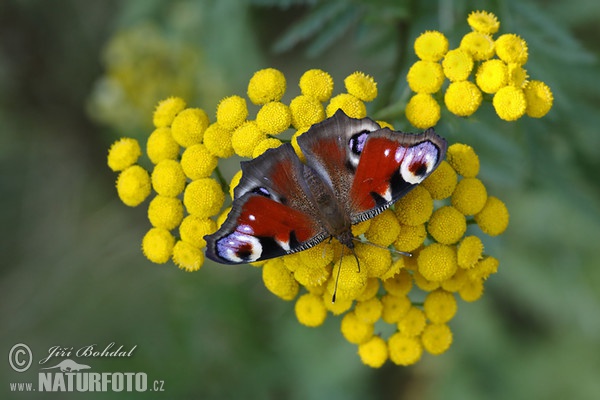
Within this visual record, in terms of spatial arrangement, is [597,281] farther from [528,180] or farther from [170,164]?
[170,164]

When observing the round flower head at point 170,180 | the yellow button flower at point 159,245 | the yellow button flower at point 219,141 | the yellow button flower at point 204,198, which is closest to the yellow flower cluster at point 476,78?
the yellow button flower at point 219,141

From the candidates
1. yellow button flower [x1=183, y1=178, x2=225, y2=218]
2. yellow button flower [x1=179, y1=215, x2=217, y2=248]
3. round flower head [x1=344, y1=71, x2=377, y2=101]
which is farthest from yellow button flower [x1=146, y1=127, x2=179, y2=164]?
round flower head [x1=344, y1=71, x2=377, y2=101]

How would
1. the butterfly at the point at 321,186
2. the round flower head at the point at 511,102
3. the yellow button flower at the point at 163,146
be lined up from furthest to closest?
the yellow button flower at the point at 163,146 < the round flower head at the point at 511,102 < the butterfly at the point at 321,186

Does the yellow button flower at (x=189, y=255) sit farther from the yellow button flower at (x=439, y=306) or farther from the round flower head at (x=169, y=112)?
the yellow button flower at (x=439, y=306)

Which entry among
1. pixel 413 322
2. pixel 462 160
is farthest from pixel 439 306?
pixel 462 160

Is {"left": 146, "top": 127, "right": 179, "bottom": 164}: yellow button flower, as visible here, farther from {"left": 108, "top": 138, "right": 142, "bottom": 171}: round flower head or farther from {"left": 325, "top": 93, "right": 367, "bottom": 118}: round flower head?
{"left": 325, "top": 93, "right": 367, "bottom": 118}: round flower head

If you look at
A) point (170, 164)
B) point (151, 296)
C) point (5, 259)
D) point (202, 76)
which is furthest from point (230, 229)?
point (5, 259)

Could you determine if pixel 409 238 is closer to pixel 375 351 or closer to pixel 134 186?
pixel 375 351
